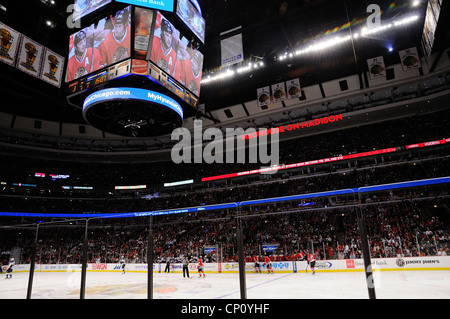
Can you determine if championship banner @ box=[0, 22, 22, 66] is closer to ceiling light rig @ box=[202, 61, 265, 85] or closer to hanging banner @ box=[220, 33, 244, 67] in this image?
hanging banner @ box=[220, 33, 244, 67]

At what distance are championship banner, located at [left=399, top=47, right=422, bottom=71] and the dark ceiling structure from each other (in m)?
1.11

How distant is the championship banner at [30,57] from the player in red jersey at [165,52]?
5736 millimetres

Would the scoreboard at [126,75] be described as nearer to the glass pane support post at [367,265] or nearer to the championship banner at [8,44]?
the championship banner at [8,44]

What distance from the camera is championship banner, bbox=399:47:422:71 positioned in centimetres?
1650

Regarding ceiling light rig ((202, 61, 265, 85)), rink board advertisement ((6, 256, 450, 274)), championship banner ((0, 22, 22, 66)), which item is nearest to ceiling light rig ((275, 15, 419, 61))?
ceiling light rig ((202, 61, 265, 85))

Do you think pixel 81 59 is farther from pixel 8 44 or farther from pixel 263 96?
pixel 263 96

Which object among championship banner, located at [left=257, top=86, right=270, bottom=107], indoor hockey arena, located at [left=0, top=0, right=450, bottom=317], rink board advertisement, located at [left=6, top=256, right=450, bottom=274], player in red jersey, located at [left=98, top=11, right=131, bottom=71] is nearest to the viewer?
player in red jersey, located at [left=98, top=11, right=131, bottom=71]

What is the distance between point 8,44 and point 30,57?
35.0 inches

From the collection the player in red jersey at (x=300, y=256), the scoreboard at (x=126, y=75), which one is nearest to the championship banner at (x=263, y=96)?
the scoreboard at (x=126, y=75)

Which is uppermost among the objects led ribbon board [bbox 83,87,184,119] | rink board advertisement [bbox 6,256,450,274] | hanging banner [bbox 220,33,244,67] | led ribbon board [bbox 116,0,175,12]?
hanging banner [bbox 220,33,244,67]

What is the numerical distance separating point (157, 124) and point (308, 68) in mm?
12560

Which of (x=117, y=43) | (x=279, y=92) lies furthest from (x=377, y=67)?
(x=117, y=43)

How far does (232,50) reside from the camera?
13.8m
